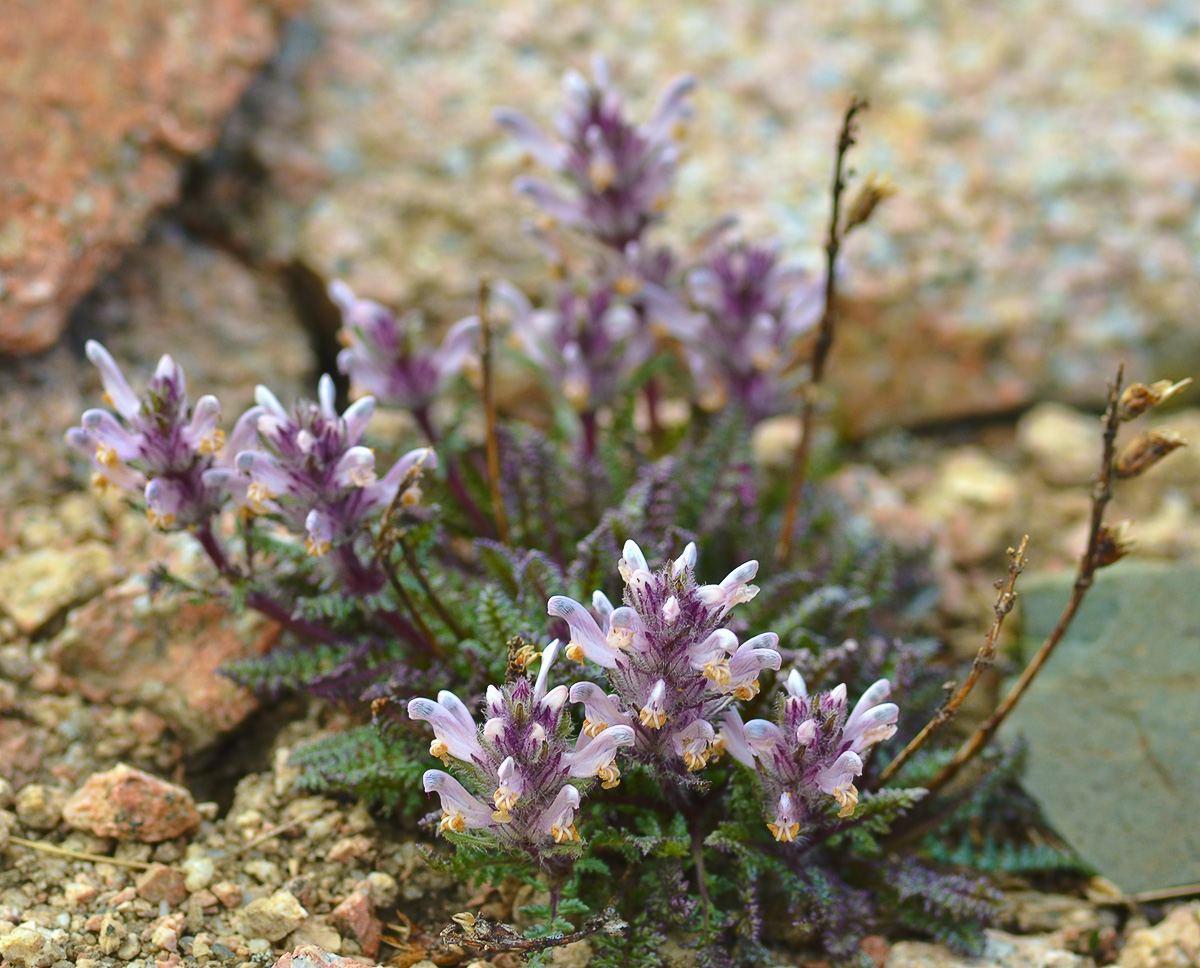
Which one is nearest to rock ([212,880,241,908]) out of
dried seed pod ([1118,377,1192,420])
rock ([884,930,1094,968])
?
rock ([884,930,1094,968])

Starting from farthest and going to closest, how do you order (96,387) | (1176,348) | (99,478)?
(1176,348), (96,387), (99,478)

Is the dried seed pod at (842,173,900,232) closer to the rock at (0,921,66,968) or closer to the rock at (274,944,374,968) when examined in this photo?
the rock at (274,944,374,968)

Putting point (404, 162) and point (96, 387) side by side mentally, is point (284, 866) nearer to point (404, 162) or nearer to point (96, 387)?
point (96, 387)

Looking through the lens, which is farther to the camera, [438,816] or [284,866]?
[284,866]

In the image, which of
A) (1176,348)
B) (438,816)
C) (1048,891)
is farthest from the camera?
(1176,348)

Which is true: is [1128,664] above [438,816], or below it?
above

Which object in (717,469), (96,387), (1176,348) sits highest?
(1176,348)

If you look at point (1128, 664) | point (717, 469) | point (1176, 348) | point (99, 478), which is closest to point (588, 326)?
point (717, 469)
